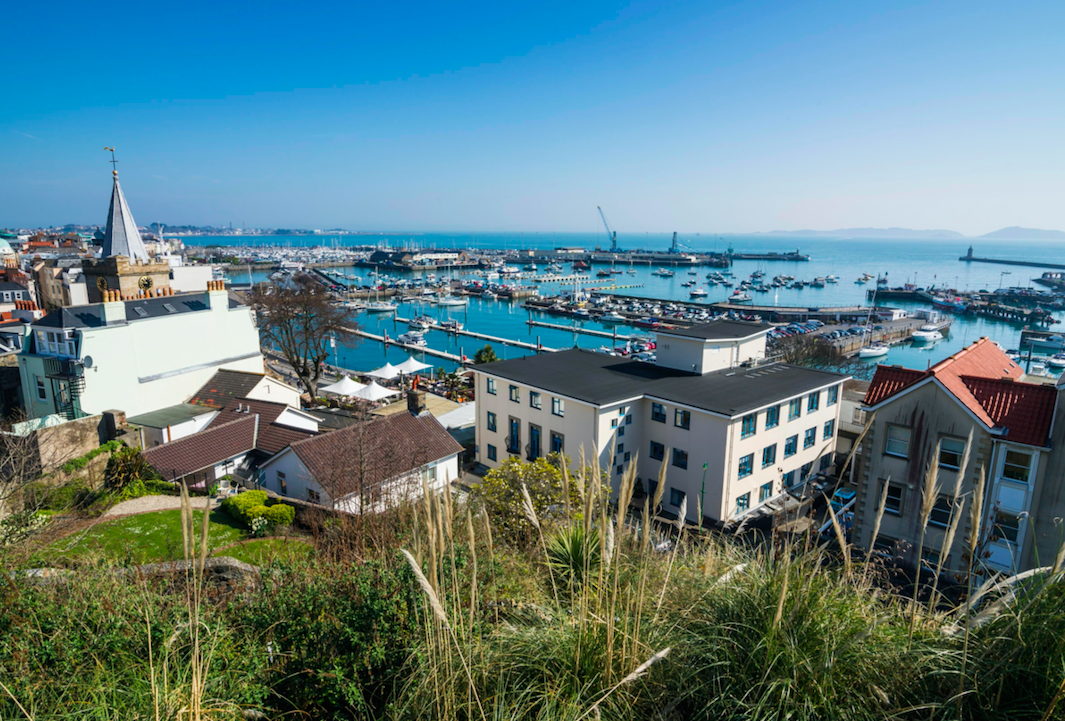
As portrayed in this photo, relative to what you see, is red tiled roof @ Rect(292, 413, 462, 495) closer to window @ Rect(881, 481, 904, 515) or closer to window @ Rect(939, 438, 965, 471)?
window @ Rect(881, 481, 904, 515)

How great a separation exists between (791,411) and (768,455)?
177 centimetres

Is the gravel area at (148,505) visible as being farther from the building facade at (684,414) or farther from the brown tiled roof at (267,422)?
the building facade at (684,414)

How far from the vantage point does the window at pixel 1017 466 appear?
1215cm

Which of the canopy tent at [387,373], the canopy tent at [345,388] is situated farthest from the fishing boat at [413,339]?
the canopy tent at [345,388]

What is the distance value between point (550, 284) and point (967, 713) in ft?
394

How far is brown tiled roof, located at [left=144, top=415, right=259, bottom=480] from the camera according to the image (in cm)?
1605

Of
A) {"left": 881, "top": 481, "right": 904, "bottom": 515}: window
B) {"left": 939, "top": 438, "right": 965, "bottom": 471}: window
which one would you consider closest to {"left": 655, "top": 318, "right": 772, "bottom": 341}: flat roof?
{"left": 881, "top": 481, "right": 904, "bottom": 515}: window

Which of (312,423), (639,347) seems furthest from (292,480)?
(639,347)

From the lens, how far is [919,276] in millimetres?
152375

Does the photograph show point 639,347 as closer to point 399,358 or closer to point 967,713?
point 399,358

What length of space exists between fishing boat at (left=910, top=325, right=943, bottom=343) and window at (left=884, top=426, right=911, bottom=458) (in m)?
62.5

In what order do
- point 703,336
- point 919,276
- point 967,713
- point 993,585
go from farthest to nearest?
point 919,276
point 703,336
point 993,585
point 967,713

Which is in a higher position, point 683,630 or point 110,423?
point 683,630

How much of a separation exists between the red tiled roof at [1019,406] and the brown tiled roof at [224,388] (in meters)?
22.7
